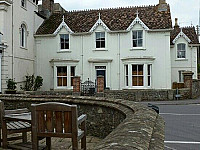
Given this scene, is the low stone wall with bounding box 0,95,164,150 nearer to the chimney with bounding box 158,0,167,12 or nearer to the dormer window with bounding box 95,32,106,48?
the dormer window with bounding box 95,32,106,48

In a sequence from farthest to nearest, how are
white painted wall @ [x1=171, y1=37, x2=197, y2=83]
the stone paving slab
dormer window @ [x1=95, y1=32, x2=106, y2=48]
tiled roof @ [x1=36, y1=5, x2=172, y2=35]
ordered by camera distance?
white painted wall @ [x1=171, y1=37, x2=197, y2=83] → dormer window @ [x1=95, y1=32, x2=106, y2=48] → tiled roof @ [x1=36, y1=5, x2=172, y2=35] → the stone paving slab

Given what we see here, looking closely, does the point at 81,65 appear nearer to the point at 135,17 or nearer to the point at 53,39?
the point at 53,39

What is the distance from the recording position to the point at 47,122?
4.57 m

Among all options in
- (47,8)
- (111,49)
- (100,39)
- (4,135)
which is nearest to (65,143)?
(4,135)

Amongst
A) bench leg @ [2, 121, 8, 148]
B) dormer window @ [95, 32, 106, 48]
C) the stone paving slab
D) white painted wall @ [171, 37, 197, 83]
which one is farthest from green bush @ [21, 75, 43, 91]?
bench leg @ [2, 121, 8, 148]

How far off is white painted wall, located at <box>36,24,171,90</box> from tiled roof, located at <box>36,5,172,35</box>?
2.61 ft

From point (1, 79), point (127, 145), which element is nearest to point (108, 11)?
point (1, 79)

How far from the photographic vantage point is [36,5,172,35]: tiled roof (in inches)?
1016

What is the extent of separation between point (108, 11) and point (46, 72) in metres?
9.27

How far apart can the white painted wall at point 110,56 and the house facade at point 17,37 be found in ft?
5.21

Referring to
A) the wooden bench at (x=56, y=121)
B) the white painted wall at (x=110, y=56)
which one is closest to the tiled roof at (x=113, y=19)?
the white painted wall at (x=110, y=56)

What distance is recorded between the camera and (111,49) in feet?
85.4

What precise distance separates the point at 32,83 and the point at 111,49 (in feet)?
27.2

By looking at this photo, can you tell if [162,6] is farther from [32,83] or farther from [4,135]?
[4,135]
